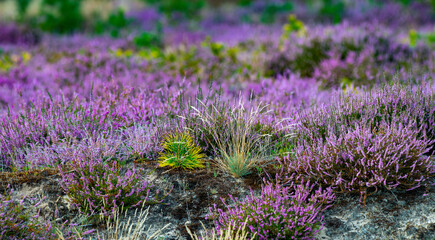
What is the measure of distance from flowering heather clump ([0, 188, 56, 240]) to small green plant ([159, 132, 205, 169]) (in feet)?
3.21

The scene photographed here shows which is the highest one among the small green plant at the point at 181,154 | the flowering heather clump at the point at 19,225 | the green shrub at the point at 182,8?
the green shrub at the point at 182,8

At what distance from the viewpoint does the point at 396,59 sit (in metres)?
6.71

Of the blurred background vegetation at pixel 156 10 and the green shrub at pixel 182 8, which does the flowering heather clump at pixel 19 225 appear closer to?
the blurred background vegetation at pixel 156 10

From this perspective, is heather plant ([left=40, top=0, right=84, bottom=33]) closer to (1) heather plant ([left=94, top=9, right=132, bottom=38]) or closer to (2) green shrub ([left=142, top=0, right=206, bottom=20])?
A: (1) heather plant ([left=94, top=9, right=132, bottom=38])

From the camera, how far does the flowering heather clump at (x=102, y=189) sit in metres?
2.94

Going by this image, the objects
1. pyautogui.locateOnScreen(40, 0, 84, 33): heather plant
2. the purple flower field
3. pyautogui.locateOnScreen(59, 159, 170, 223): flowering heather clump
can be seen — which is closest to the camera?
the purple flower field

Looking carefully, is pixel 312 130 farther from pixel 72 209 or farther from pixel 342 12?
pixel 342 12

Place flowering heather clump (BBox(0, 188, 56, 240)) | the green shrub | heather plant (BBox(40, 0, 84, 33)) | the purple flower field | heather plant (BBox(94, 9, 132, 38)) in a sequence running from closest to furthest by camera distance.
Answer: flowering heather clump (BBox(0, 188, 56, 240))
the purple flower field
heather plant (BBox(94, 9, 132, 38))
heather plant (BBox(40, 0, 84, 33))
the green shrub

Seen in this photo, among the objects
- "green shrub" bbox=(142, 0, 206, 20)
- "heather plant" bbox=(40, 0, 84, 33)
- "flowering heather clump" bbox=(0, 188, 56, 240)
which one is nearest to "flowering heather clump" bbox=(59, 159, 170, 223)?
"flowering heather clump" bbox=(0, 188, 56, 240)

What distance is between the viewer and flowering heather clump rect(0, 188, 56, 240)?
2.63 meters

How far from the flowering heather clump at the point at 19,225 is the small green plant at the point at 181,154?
0.98 meters

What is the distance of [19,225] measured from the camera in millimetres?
2713

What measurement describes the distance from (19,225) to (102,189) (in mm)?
551

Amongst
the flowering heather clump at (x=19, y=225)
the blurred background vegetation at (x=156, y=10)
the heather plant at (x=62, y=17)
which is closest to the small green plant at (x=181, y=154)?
the flowering heather clump at (x=19, y=225)
